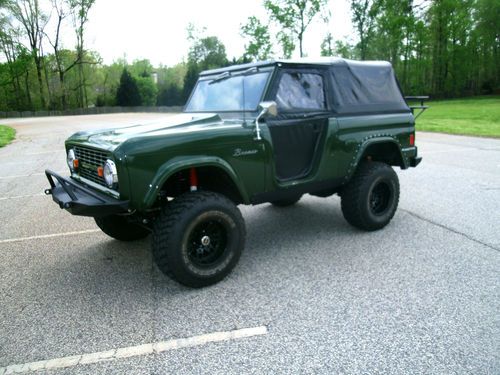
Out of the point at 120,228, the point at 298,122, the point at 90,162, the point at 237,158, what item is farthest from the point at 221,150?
the point at 120,228

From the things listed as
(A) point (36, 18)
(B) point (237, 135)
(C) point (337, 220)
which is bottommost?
(C) point (337, 220)

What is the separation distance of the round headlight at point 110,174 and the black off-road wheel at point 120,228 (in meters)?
1.14

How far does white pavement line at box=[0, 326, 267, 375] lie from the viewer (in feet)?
8.01

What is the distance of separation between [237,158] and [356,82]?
1.98 metres

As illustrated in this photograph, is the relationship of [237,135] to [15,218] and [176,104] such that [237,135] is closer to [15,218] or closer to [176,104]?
[15,218]

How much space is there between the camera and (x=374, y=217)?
456cm

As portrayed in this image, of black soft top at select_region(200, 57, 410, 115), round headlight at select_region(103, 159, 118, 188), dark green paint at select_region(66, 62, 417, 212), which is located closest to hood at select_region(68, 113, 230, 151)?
dark green paint at select_region(66, 62, 417, 212)

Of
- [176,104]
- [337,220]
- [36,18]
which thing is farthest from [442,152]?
[36,18]

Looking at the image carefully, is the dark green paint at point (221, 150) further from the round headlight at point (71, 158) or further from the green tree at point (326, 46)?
the green tree at point (326, 46)

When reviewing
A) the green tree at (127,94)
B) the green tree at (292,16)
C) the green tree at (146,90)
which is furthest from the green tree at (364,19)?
the green tree at (146,90)

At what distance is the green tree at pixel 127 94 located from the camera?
55.6 m

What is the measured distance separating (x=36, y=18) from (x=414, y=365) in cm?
6393

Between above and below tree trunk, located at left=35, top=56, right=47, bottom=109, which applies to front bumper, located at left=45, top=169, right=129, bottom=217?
below

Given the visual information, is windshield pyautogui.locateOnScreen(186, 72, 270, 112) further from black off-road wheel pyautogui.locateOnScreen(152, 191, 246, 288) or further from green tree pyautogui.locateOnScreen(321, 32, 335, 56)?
green tree pyautogui.locateOnScreen(321, 32, 335, 56)
